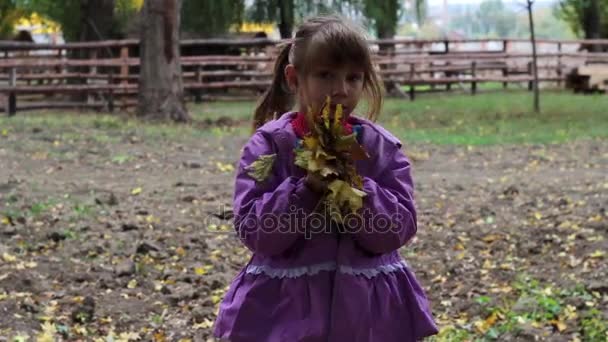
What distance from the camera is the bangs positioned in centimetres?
253

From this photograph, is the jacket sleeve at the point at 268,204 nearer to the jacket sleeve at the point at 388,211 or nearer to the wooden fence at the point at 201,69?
the jacket sleeve at the point at 388,211

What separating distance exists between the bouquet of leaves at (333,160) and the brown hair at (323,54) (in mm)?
198

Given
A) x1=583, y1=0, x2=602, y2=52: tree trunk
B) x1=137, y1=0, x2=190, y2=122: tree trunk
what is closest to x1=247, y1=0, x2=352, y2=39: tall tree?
x1=137, y1=0, x2=190, y2=122: tree trunk

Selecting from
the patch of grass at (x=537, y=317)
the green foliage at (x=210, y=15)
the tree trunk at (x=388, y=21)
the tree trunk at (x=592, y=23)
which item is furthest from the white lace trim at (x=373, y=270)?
the tree trunk at (x=592, y=23)

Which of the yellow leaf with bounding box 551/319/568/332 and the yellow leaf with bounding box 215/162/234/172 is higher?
the yellow leaf with bounding box 215/162/234/172

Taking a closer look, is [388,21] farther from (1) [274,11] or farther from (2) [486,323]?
(2) [486,323]

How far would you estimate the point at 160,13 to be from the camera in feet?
54.7

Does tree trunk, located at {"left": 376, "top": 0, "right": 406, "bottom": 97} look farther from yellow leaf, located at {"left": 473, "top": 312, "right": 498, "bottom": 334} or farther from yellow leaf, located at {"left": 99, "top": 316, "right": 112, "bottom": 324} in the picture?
yellow leaf, located at {"left": 99, "top": 316, "right": 112, "bottom": 324}

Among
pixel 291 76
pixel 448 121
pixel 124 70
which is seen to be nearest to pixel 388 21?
pixel 448 121

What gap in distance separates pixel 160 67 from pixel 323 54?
1466cm

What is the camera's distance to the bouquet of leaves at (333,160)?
91.4 inches

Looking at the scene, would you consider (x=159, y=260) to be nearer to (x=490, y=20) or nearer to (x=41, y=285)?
(x=41, y=285)

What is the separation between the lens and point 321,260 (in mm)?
2527

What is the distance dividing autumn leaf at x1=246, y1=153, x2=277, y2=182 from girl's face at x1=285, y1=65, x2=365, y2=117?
0.19 metres
